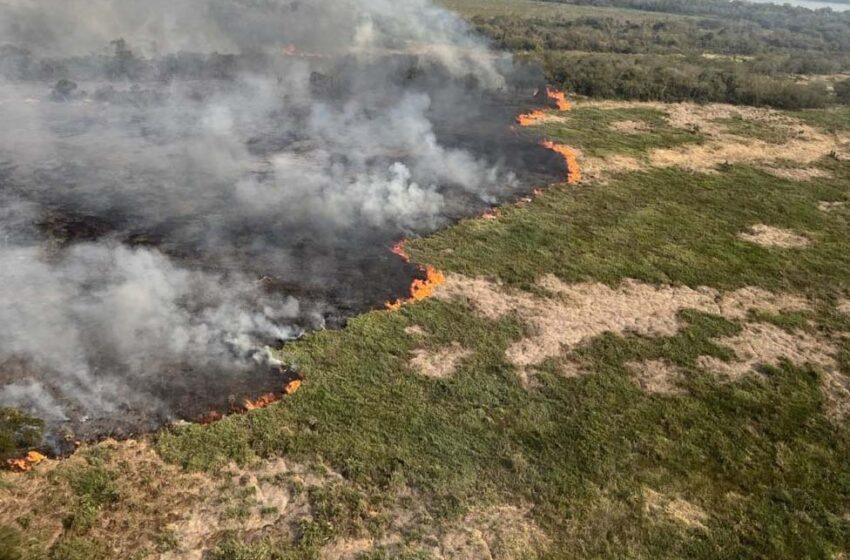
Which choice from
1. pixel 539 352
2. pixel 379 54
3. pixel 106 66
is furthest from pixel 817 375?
pixel 379 54

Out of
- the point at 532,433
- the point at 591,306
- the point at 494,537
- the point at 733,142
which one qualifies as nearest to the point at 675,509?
the point at 532,433

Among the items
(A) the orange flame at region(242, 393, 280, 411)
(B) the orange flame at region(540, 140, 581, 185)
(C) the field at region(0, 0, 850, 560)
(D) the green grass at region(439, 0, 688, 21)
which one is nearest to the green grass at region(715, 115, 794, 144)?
(B) the orange flame at region(540, 140, 581, 185)

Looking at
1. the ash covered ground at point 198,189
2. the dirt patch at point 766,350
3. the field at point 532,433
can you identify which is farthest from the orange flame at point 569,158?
the dirt patch at point 766,350

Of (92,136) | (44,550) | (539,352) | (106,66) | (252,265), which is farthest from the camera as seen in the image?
(106,66)

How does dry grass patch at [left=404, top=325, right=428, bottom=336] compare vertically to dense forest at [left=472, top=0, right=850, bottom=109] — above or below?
below

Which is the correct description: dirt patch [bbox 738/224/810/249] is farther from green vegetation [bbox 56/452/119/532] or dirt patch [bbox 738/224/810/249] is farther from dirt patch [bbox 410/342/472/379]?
green vegetation [bbox 56/452/119/532]

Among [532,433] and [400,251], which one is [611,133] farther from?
[532,433]

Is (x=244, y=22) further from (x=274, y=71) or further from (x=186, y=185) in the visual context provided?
(x=186, y=185)
